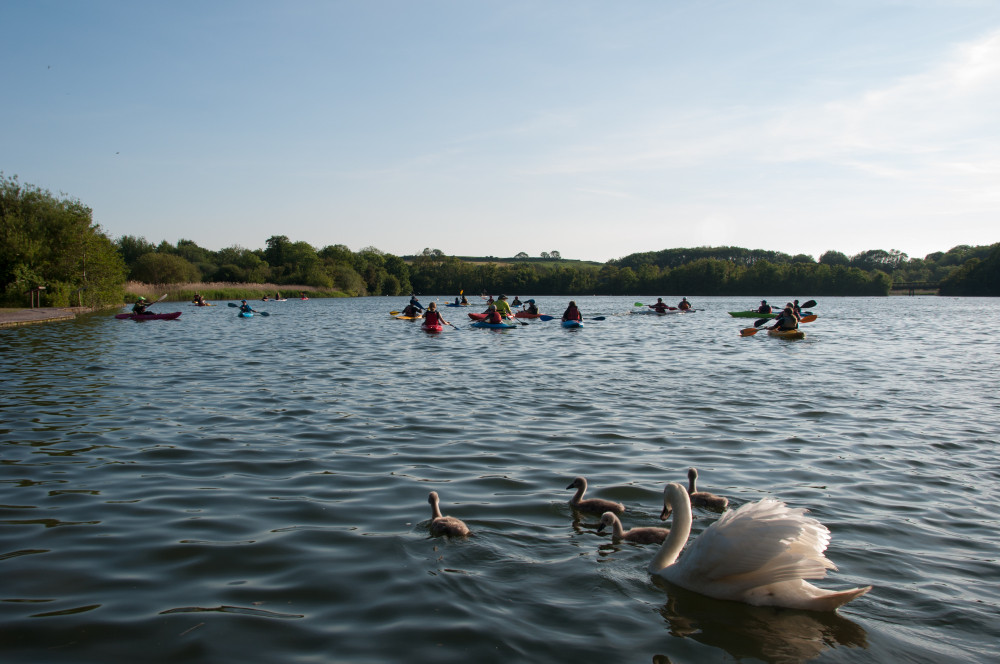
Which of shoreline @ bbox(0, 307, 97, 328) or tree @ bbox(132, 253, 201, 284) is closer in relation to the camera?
shoreline @ bbox(0, 307, 97, 328)

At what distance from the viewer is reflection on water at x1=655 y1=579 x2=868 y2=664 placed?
3.81m

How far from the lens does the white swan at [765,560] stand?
4191mm

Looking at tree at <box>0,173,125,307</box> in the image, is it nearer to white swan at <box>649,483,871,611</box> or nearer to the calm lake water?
the calm lake water

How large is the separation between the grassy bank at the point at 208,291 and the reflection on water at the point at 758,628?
2151 inches

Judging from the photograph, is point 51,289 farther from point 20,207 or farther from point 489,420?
point 489,420

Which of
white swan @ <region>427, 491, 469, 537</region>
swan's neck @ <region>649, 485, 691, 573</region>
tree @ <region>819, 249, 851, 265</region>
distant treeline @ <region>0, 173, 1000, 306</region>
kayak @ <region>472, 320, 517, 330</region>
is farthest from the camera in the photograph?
tree @ <region>819, 249, 851, 265</region>

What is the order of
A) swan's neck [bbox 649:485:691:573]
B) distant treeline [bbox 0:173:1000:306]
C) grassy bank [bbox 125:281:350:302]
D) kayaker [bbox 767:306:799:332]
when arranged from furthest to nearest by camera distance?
distant treeline [bbox 0:173:1000:306], grassy bank [bbox 125:281:350:302], kayaker [bbox 767:306:799:332], swan's neck [bbox 649:485:691:573]

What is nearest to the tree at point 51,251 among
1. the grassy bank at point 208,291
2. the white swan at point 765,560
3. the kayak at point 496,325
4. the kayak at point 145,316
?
the kayak at point 145,316

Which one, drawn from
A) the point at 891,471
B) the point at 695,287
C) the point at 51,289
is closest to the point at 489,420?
the point at 891,471

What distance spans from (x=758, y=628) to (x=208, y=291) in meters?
71.0

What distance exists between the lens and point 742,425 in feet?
32.3

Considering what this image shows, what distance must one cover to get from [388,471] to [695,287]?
127 m

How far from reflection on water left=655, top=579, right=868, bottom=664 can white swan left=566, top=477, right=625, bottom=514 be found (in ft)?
4.83

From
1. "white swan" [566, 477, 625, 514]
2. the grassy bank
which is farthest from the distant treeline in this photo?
"white swan" [566, 477, 625, 514]
